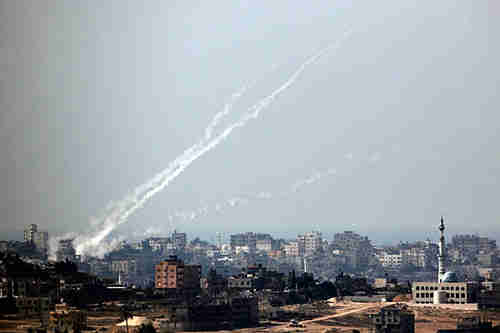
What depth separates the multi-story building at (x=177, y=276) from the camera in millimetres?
72250

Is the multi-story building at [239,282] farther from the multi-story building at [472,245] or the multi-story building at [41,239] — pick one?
the multi-story building at [472,245]

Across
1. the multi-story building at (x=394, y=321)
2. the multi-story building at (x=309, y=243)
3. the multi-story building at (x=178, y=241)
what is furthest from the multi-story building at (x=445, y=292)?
the multi-story building at (x=309, y=243)

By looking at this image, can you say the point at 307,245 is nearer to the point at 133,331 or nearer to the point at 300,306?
the point at 300,306

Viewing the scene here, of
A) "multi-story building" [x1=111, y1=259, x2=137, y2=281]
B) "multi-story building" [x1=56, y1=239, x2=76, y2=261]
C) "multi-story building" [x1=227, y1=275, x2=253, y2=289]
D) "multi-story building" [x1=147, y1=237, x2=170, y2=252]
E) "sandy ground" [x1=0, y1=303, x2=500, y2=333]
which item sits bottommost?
"sandy ground" [x1=0, y1=303, x2=500, y2=333]

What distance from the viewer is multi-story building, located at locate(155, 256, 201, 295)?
72250 millimetres

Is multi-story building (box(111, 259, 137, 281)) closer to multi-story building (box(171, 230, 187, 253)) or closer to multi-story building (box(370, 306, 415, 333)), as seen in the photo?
multi-story building (box(171, 230, 187, 253))

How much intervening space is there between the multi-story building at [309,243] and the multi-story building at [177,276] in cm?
5145

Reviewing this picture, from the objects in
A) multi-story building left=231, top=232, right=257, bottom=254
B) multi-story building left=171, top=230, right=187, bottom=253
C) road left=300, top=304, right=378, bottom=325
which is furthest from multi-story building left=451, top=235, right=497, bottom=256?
road left=300, top=304, right=378, bottom=325

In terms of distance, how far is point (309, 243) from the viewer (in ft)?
420

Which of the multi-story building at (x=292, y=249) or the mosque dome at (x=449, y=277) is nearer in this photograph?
the mosque dome at (x=449, y=277)

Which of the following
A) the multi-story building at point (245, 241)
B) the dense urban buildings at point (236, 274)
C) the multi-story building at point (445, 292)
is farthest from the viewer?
the multi-story building at point (245, 241)

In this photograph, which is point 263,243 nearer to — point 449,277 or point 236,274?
point 236,274

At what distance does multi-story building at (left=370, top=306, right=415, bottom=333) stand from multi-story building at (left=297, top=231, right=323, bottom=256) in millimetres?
67650

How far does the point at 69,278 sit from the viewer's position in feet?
211
